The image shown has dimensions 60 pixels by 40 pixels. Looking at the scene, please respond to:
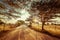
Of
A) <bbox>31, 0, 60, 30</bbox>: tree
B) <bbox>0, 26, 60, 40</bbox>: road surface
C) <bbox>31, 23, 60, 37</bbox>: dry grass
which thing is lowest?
<bbox>0, 26, 60, 40</bbox>: road surface

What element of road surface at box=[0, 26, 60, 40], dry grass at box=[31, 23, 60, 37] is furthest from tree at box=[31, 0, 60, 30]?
A: road surface at box=[0, 26, 60, 40]

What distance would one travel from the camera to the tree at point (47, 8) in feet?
15.3

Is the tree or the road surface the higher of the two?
the tree

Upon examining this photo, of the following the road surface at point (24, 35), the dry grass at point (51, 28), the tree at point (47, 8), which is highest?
the tree at point (47, 8)

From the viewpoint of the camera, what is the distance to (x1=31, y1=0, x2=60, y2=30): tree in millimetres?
4656

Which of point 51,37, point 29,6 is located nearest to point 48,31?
point 51,37

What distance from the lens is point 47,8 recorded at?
4688 millimetres

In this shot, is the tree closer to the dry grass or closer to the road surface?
the dry grass

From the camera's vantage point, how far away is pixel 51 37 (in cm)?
455

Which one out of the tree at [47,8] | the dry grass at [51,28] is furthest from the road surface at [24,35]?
the tree at [47,8]

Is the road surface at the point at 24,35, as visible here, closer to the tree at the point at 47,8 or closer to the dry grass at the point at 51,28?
the dry grass at the point at 51,28

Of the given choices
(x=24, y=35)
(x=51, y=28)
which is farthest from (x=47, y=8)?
(x=24, y=35)

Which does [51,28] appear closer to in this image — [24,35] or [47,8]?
[47,8]

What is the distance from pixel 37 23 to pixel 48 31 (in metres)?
0.41
